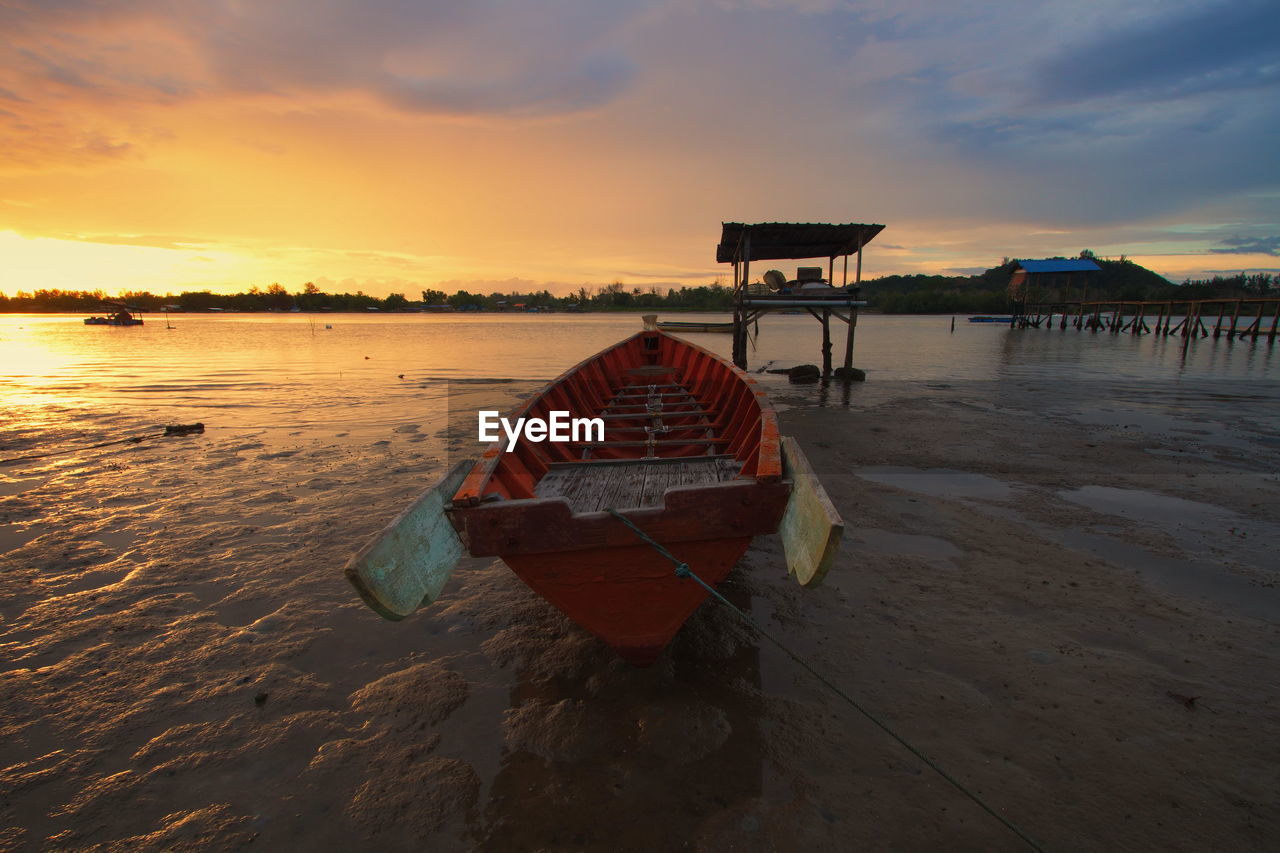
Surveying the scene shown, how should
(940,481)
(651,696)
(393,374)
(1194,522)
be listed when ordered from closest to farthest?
(651,696) → (1194,522) → (940,481) → (393,374)

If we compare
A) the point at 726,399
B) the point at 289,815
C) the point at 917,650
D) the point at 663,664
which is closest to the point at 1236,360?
the point at 726,399

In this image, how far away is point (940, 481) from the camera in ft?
22.5

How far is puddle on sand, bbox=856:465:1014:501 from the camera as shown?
638cm

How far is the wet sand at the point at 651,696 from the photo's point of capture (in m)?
2.46

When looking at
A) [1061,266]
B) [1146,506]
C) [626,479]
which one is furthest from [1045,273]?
[626,479]

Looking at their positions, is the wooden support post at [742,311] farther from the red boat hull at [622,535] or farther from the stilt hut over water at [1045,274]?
the stilt hut over water at [1045,274]

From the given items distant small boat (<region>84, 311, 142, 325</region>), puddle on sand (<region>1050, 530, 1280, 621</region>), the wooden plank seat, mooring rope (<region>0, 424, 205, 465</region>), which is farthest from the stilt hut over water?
distant small boat (<region>84, 311, 142, 325</region>)

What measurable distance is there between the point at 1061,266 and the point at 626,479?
165 feet

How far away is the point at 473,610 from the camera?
13.6ft

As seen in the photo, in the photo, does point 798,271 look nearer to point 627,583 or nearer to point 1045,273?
point 627,583

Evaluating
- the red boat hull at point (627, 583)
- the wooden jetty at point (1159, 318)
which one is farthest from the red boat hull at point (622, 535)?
the wooden jetty at point (1159, 318)

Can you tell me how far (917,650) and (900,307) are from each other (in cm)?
9172

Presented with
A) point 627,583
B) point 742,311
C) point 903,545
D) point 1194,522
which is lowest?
point 903,545

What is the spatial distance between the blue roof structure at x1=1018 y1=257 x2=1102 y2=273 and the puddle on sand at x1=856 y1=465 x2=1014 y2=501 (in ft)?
142
